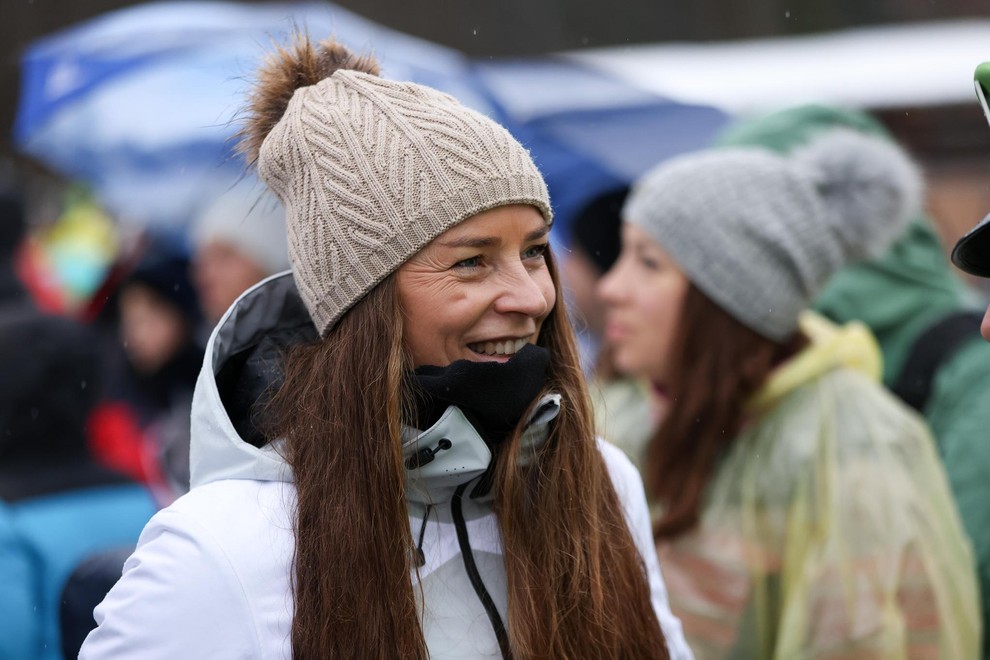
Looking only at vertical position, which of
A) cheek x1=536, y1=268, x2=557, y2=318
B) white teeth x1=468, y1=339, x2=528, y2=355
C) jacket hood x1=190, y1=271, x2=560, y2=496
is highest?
cheek x1=536, y1=268, x2=557, y2=318

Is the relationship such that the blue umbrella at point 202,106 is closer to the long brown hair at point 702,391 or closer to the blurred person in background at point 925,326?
the blurred person in background at point 925,326

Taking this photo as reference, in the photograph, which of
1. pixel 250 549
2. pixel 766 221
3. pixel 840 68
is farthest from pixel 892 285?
pixel 840 68

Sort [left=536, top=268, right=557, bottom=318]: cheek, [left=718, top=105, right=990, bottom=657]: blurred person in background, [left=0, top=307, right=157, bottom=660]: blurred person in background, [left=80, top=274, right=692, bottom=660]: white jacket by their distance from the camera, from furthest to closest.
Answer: [left=718, top=105, right=990, bottom=657]: blurred person in background
[left=0, top=307, right=157, bottom=660]: blurred person in background
[left=536, top=268, right=557, bottom=318]: cheek
[left=80, top=274, right=692, bottom=660]: white jacket

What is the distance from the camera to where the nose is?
6.52 feet

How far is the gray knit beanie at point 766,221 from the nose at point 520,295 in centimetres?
145

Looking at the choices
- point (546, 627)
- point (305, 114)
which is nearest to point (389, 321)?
point (305, 114)

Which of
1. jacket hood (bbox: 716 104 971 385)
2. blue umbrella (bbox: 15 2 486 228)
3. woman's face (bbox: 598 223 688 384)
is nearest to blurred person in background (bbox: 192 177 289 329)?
blue umbrella (bbox: 15 2 486 228)

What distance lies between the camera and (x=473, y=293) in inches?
77.6

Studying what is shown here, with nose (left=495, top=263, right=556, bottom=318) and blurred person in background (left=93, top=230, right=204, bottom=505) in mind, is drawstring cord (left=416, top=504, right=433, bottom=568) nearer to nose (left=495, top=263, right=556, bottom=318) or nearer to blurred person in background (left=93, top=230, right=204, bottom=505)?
nose (left=495, top=263, right=556, bottom=318)

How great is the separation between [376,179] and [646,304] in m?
1.61

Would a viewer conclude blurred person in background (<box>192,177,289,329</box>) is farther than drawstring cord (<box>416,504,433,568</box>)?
Yes

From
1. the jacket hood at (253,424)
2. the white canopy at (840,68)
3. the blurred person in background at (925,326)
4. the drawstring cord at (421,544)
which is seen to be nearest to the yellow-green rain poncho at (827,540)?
the blurred person in background at (925,326)

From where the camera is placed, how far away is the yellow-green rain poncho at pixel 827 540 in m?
2.99

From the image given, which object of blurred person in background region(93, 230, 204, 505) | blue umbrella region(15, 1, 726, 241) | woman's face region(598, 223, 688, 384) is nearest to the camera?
woman's face region(598, 223, 688, 384)
